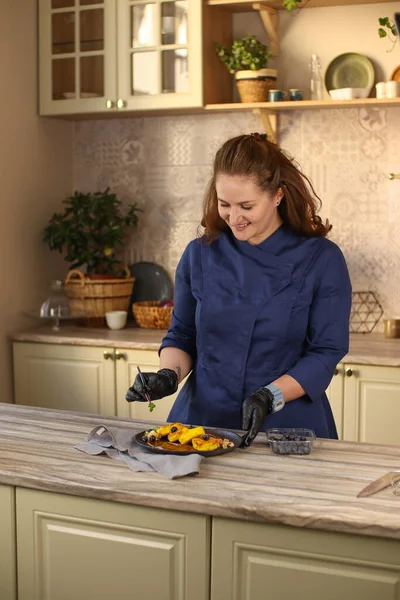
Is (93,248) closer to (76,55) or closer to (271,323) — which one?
(76,55)

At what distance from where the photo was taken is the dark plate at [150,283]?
4543 mm

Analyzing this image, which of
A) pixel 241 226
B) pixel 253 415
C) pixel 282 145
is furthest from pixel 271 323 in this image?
pixel 282 145

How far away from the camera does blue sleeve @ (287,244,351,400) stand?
2.43 metres

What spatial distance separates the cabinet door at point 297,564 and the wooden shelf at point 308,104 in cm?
248

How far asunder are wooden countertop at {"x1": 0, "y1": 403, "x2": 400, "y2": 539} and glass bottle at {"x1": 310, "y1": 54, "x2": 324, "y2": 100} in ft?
7.41

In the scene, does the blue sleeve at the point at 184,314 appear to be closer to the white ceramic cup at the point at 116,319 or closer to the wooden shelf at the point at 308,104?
the wooden shelf at the point at 308,104

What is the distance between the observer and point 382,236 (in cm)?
414

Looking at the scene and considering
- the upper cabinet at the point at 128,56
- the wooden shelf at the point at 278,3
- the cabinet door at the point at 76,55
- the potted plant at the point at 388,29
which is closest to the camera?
the potted plant at the point at 388,29

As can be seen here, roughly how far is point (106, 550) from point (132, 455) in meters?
0.24

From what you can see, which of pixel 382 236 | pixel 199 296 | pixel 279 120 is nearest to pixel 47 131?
pixel 279 120

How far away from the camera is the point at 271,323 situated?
8.23ft

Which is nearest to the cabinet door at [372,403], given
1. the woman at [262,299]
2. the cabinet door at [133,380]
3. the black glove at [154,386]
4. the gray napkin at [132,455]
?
the cabinet door at [133,380]

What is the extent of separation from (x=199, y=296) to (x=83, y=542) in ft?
2.92

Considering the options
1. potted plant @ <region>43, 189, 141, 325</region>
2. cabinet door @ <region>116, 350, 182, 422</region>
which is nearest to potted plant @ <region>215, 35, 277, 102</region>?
potted plant @ <region>43, 189, 141, 325</region>
